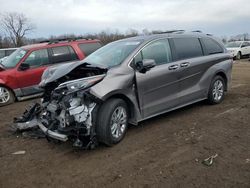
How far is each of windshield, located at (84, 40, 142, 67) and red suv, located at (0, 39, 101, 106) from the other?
10.4 feet

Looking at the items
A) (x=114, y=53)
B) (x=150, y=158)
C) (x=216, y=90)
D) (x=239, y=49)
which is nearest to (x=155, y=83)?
(x=114, y=53)

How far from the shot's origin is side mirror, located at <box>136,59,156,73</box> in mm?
5234

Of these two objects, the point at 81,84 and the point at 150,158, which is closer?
the point at 150,158

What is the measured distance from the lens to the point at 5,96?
8758 millimetres

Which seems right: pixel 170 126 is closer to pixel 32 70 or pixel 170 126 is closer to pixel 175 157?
pixel 175 157

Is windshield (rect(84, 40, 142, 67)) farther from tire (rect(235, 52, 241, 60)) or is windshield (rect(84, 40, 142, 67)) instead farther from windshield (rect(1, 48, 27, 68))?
tire (rect(235, 52, 241, 60))

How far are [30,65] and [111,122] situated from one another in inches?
208

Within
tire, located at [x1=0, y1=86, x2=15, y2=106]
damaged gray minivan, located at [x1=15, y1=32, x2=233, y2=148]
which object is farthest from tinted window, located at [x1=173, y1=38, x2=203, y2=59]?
tire, located at [x1=0, y1=86, x2=15, y2=106]

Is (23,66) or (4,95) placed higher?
(23,66)

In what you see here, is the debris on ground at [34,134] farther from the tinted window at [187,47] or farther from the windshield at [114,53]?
the tinted window at [187,47]

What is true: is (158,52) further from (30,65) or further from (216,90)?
(30,65)

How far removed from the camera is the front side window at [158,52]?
18.4ft

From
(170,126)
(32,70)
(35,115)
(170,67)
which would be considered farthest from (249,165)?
(32,70)

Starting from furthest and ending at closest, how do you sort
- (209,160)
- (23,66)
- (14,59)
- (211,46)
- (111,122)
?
(14,59), (23,66), (211,46), (111,122), (209,160)
